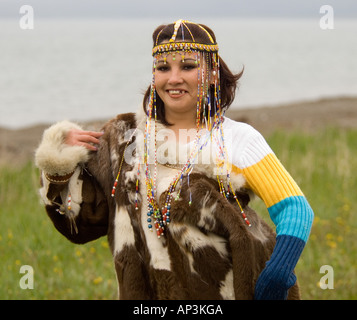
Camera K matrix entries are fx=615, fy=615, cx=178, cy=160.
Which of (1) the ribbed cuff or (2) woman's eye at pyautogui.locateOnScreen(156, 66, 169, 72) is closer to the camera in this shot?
(1) the ribbed cuff

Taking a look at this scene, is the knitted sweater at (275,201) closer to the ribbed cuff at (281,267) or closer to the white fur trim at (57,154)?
the ribbed cuff at (281,267)

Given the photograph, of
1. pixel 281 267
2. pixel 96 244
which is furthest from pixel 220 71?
pixel 96 244

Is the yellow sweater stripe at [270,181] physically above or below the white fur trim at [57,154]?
below

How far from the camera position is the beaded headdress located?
2.42 meters

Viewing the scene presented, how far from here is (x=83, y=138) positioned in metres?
2.62

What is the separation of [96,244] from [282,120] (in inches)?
312

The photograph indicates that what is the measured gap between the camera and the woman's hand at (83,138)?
261 centimetres

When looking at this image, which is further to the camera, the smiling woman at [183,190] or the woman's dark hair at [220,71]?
the woman's dark hair at [220,71]

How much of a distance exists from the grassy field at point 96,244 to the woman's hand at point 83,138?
1.50 m

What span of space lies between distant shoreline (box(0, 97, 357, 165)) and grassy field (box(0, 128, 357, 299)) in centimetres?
236

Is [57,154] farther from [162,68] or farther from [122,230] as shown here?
[162,68]

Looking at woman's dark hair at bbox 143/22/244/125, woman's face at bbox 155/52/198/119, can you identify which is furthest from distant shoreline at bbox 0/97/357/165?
woman's face at bbox 155/52/198/119

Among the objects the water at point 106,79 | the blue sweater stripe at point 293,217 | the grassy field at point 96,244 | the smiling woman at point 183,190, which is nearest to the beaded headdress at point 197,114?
the smiling woman at point 183,190

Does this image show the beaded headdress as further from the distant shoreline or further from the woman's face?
the distant shoreline
